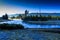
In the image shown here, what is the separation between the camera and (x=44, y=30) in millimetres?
4816

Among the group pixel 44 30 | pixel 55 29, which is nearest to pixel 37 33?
pixel 44 30

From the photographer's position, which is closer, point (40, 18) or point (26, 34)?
point (26, 34)

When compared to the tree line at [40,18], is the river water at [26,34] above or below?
below

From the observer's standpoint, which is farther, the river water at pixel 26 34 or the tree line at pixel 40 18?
the tree line at pixel 40 18

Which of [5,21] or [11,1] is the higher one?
[11,1]

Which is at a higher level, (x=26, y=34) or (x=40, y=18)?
(x=40, y=18)

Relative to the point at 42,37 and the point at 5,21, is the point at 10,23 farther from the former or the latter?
the point at 42,37

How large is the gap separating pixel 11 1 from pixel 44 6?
1144mm

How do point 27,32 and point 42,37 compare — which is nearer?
point 42,37

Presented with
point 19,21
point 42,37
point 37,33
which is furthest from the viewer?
point 19,21

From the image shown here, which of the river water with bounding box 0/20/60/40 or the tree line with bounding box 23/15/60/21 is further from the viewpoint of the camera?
the tree line with bounding box 23/15/60/21

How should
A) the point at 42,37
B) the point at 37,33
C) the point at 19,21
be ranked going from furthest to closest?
1. the point at 19,21
2. the point at 37,33
3. the point at 42,37

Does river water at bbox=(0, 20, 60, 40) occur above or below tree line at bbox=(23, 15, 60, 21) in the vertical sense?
below

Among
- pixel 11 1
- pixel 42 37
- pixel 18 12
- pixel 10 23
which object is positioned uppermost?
pixel 11 1
